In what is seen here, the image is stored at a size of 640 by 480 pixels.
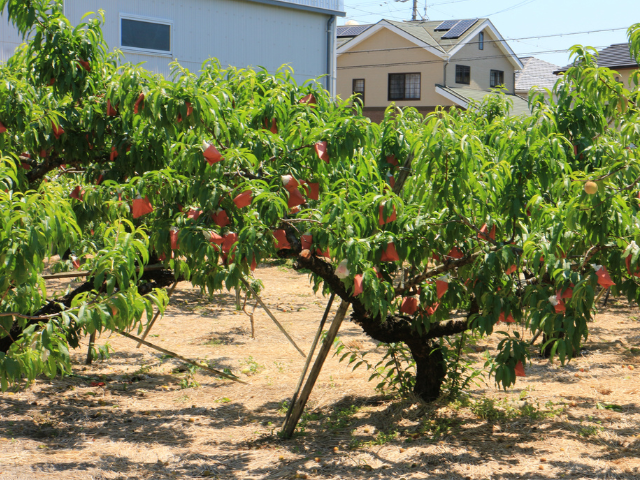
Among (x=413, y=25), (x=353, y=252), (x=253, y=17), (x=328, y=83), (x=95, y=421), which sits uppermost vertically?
(x=413, y=25)

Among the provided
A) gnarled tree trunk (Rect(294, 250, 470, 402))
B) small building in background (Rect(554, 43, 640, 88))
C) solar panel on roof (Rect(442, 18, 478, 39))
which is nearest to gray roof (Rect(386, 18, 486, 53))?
solar panel on roof (Rect(442, 18, 478, 39))

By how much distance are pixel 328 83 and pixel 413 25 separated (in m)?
14.8

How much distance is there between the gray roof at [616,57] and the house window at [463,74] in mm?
6314

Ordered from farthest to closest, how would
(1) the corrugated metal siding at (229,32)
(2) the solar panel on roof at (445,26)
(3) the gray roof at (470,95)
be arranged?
(2) the solar panel on roof at (445,26), (3) the gray roof at (470,95), (1) the corrugated metal siding at (229,32)

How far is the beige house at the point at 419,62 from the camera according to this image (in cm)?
2659

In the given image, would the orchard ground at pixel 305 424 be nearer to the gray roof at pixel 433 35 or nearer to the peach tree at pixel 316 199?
the peach tree at pixel 316 199

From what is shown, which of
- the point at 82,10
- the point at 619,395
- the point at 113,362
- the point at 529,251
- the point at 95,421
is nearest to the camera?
the point at 529,251

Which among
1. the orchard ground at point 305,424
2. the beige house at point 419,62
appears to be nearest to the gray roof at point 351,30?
the beige house at point 419,62

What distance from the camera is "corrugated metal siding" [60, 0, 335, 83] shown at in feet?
41.8

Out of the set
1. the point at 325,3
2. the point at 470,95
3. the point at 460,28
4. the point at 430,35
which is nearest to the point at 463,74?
the point at 470,95

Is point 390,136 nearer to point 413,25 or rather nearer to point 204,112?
point 204,112

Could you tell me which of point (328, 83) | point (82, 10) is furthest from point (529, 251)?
point (328, 83)

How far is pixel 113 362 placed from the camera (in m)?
8.15

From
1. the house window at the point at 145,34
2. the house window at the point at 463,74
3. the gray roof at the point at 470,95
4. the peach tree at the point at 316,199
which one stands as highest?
the house window at the point at 463,74
